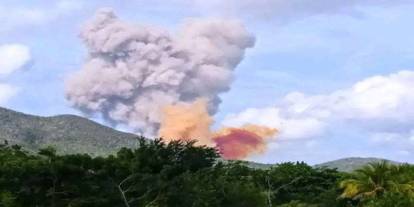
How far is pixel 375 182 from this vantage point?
262ft

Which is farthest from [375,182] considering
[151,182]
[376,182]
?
[151,182]

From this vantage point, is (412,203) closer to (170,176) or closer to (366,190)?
(366,190)

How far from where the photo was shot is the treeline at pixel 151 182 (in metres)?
72.6

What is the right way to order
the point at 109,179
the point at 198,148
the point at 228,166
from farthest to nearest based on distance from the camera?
the point at 228,166
the point at 198,148
the point at 109,179

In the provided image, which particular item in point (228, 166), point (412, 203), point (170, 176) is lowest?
point (412, 203)

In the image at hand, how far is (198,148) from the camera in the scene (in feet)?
294

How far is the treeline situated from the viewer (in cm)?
7262

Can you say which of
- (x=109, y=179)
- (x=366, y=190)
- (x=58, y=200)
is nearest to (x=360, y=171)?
(x=366, y=190)

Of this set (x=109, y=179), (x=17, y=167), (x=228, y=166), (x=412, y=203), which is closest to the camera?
(x=412, y=203)

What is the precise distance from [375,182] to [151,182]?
22266 millimetres

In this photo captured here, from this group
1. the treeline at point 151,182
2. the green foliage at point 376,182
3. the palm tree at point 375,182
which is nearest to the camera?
the treeline at point 151,182

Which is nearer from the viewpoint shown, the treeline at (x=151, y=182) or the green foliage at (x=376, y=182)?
the treeline at (x=151, y=182)

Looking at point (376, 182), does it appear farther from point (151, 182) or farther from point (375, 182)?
point (151, 182)

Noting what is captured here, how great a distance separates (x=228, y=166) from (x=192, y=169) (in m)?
25.3
